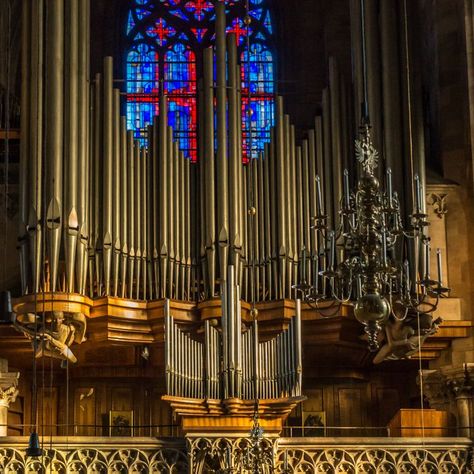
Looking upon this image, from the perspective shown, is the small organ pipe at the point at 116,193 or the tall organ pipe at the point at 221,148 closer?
the small organ pipe at the point at 116,193

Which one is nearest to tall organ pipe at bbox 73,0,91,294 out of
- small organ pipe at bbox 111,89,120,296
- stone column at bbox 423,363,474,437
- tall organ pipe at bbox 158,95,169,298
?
small organ pipe at bbox 111,89,120,296

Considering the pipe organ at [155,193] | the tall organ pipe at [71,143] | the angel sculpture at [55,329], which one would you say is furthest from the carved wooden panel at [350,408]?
the tall organ pipe at [71,143]

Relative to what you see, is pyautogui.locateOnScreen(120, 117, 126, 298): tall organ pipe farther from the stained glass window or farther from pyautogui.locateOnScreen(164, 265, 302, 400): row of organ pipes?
the stained glass window

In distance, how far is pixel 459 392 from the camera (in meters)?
20.6

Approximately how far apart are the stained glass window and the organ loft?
7.59 feet

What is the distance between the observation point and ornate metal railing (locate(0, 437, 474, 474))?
1914 centimetres

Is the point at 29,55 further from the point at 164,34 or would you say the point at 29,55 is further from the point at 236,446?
the point at 236,446

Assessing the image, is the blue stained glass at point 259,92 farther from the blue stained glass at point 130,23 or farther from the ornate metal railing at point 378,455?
the ornate metal railing at point 378,455

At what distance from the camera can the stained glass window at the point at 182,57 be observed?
83.0ft

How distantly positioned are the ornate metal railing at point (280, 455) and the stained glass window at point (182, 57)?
696 centimetres

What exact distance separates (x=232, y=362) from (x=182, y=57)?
7930 millimetres

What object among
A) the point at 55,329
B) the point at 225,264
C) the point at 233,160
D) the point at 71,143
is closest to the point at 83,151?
the point at 71,143

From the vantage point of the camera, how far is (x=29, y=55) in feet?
71.1

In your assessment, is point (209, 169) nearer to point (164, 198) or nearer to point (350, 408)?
point (164, 198)
